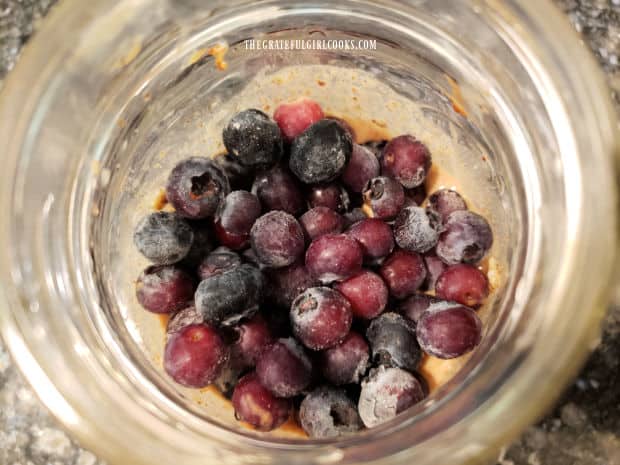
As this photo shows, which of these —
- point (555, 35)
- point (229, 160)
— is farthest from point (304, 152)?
point (555, 35)

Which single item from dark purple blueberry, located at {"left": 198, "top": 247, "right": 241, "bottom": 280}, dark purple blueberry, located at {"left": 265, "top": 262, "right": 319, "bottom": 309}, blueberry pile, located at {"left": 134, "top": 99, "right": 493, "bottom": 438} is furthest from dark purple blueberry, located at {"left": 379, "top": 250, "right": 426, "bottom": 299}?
dark purple blueberry, located at {"left": 198, "top": 247, "right": 241, "bottom": 280}

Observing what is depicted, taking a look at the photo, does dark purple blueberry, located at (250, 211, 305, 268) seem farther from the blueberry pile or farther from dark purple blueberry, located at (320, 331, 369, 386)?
dark purple blueberry, located at (320, 331, 369, 386)

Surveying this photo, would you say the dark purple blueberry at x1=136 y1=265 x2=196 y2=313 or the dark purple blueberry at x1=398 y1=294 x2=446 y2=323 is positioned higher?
the dark purple blueberry at x1=136 y1=265 x2=196 y2=313

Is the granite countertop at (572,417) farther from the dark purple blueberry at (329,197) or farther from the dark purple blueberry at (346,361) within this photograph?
the dark purple blueberry at (329,197)

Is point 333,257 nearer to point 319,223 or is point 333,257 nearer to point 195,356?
point 319,223

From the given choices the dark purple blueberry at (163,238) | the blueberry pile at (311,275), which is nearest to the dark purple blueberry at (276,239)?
the blueberry pile at (311,275)

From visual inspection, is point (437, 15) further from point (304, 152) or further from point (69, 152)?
point (69, 152)
